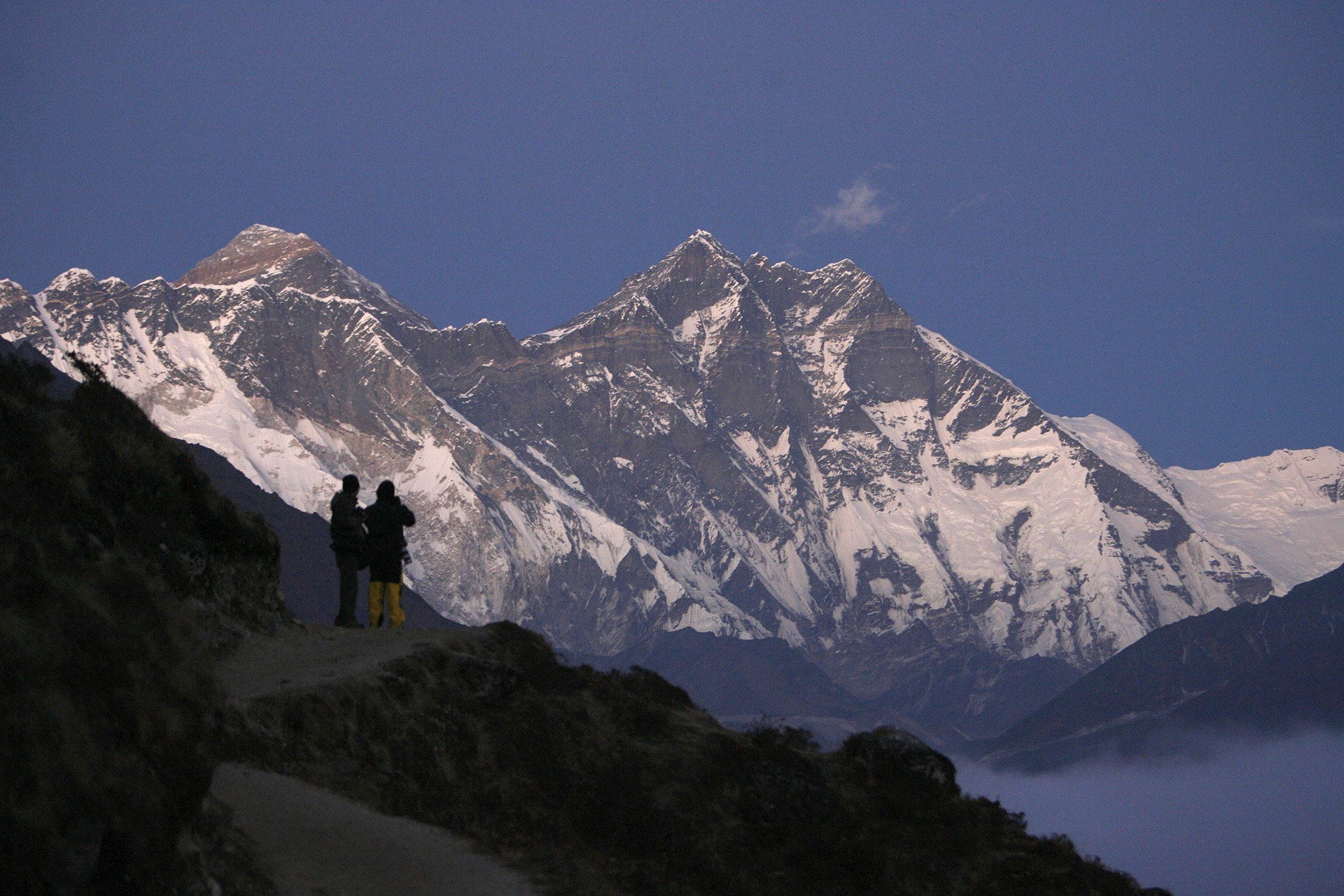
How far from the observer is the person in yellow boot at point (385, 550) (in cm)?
2691

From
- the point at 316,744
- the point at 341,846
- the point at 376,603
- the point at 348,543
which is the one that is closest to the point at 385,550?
the point at 348,543

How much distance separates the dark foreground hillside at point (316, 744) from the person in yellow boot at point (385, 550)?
5.61 feet

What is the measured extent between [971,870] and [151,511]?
13.1 m

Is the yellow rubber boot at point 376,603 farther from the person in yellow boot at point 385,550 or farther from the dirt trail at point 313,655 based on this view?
the dirt trail at point 313,655

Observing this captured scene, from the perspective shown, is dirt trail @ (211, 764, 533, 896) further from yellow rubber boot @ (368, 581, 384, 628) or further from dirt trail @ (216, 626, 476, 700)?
yellow rubber boot @ (368, 581, 384, 628)

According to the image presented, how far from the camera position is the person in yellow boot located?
26.9m

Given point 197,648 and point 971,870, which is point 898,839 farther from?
point 197,648

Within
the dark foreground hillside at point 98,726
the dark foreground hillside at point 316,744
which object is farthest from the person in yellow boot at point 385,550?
the dark foreground hillside at point 98,726

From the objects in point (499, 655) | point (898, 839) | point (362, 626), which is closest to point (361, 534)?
point (362, 626)

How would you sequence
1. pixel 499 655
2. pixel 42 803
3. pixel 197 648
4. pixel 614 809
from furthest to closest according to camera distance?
pixel 499 655, pixel 614 809, pixel 197 648, pixel 42 803

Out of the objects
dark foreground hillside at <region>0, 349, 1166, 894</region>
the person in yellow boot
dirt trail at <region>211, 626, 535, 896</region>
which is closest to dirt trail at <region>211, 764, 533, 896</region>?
dirt trail at <region>211, 626, 535, 896</region>

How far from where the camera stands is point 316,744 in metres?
19.9

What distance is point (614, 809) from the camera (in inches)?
831

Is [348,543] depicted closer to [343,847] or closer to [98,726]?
[343,847]
